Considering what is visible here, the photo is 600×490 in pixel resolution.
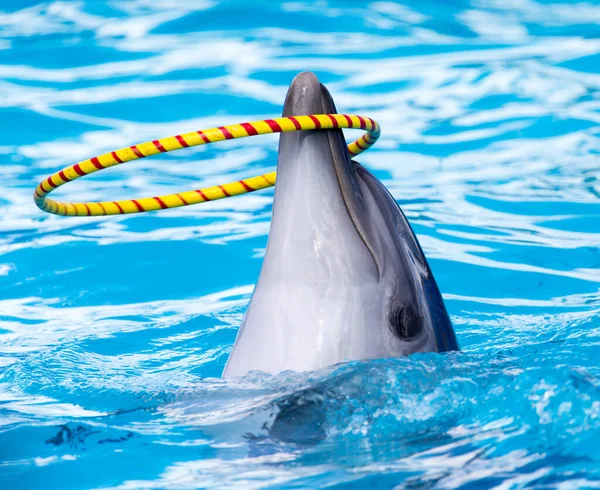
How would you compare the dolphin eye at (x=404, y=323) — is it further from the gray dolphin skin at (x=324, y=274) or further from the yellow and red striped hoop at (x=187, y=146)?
the yellow and red striped hoop at (x=187, y=146)

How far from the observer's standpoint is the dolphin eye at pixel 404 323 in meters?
4.00

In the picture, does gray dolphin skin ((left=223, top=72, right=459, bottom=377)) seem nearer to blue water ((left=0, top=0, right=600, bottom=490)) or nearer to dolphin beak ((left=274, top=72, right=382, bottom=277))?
dolphin beak ((left=274, top=72, right=382, bottom=277))

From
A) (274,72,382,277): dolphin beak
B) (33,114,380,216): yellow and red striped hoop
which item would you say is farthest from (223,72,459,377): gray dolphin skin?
(33,114,380,216): yellow and red striped hoop

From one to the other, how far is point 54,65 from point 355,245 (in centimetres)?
1049

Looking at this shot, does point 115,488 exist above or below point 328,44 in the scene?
below

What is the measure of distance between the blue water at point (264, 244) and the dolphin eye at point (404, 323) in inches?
5.1

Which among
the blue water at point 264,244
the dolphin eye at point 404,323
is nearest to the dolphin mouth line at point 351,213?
the dolphin eye at point 404,323

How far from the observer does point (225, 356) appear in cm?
587

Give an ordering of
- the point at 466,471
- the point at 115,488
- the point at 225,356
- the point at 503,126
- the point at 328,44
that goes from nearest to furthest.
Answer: the point at 466,471 → the point at 115,488 → the point at 225,356 → the point at 503,126 → the point at 328,44

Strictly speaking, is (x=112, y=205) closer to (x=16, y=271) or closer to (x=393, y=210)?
(x=393, y=210)

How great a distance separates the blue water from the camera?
3812mm

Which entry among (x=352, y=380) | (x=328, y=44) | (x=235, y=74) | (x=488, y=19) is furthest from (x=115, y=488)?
(x=488, y=19)

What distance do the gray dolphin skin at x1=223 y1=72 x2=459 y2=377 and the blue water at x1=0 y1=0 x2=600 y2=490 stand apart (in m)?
0.11

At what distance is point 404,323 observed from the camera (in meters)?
4.01
